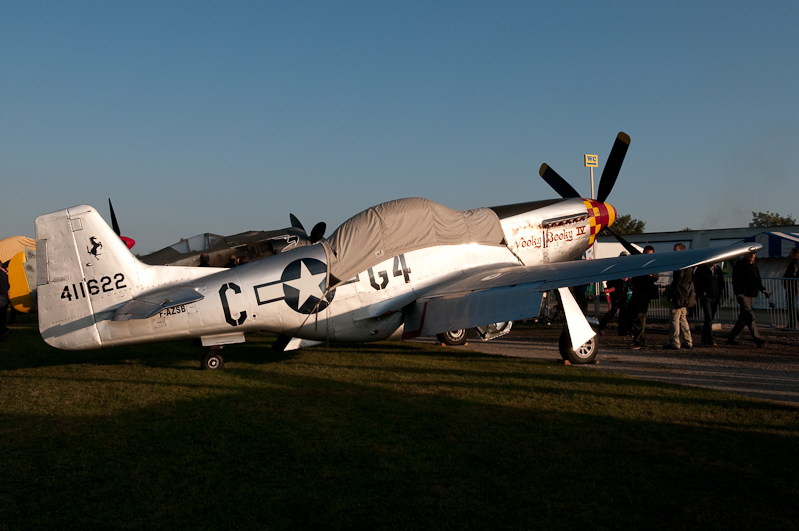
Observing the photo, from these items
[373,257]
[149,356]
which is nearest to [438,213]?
[373,257]

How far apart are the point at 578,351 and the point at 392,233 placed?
3789 mm

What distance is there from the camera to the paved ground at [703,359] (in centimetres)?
729

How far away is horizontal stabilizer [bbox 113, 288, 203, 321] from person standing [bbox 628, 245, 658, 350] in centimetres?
848

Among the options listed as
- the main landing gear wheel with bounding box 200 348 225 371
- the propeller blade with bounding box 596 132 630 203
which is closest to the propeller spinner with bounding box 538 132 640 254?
the propeller blade with bounding box 596 132 630 203

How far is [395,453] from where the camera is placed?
472cm

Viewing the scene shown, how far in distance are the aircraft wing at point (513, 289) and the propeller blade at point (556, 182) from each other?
189 inches

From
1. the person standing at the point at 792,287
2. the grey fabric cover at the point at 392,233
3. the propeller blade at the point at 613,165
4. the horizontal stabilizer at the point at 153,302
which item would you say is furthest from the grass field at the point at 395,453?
the person standing at the point at 792,287

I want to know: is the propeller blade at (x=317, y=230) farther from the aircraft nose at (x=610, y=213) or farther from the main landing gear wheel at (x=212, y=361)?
the aircraft nose at (x=610, y=213)

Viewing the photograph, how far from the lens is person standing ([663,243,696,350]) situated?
1045 centimetres

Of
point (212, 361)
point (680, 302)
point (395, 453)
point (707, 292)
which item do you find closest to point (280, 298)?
point (212, 361)

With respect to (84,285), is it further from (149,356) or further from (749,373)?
(749,373)

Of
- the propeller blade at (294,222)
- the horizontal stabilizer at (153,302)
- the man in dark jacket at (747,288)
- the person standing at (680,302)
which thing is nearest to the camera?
the horizontal stabilizer at (153,302)

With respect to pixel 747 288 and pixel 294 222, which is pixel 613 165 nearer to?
pixel 747 288

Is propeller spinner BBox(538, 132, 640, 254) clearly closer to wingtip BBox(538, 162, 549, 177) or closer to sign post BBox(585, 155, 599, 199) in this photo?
wingtip BBox(538, 162, 549, 177)
